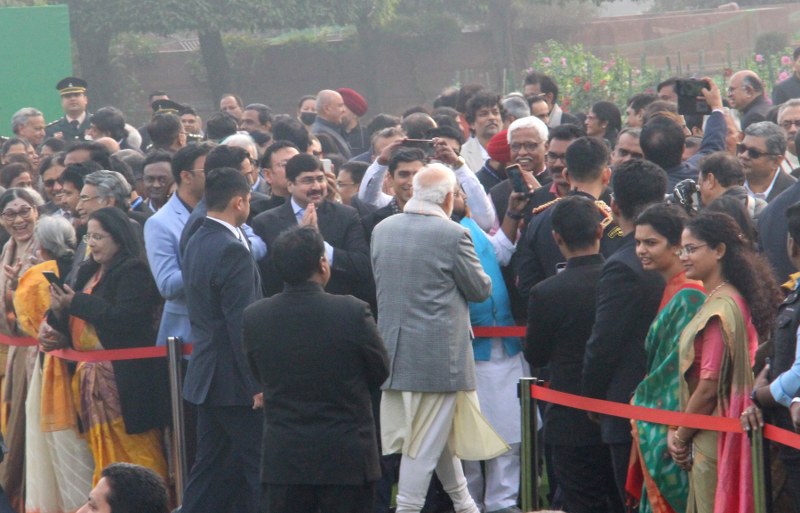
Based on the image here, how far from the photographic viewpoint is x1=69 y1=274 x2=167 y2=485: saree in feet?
25.6

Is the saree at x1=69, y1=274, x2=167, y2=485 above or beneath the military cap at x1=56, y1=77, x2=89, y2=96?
beneath

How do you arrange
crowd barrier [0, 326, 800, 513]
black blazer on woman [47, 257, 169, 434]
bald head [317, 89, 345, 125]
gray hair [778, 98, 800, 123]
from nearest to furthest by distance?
crowd barrier [0, 326, 800, 513] → black blazer on woman [47, 257, 169, 434] → gray hair [778, 98, 800, 123] → bald head [317, 89, 345, 125]

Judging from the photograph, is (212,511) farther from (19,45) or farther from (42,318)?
(19,45)

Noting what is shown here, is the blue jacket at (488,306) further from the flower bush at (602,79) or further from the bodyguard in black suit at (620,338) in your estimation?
the flower bush at (602,79)

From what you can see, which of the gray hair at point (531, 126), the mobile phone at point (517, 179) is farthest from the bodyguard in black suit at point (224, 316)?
the gray hair at point (531, 126)

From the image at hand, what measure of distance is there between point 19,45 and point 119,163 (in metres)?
9.00

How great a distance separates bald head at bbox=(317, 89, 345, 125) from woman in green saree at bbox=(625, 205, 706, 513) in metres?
7.39

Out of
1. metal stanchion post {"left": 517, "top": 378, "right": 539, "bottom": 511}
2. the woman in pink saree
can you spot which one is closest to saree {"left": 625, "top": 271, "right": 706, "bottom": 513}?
the woman in pink saree

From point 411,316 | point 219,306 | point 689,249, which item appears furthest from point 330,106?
point 689,249

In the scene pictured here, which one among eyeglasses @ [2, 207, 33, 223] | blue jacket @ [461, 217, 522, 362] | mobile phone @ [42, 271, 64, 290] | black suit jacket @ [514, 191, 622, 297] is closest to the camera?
black suit jacket @ [514, 191, 622, 297]

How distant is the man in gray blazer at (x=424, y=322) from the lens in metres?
6.89

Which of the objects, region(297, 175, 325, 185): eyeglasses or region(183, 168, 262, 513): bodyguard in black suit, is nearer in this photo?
region(183, 168, 262, 513): bodyguard in black suit

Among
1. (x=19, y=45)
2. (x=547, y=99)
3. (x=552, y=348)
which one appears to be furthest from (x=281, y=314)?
(x=19, y=45)

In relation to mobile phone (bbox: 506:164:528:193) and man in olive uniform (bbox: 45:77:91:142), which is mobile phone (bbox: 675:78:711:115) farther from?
man in olive uniform (bbox: 45:77:91:142)
